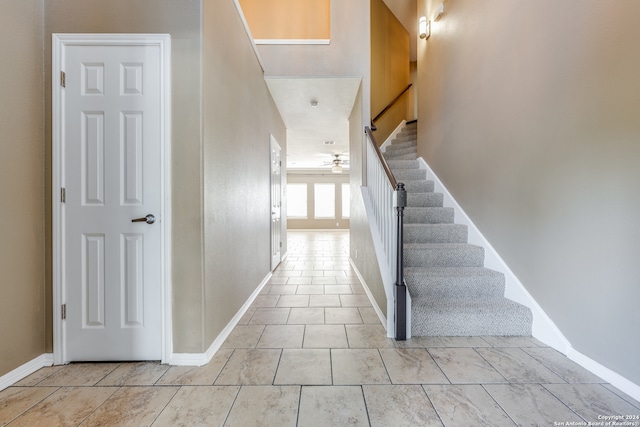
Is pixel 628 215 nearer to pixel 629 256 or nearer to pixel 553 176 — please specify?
pixel 629 256

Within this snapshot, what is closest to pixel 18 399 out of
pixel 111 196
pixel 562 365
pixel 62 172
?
pixel 111 196

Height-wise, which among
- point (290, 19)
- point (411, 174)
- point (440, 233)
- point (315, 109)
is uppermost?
point (290, 19)

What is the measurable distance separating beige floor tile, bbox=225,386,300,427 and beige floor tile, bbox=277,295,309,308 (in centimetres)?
Result: 125

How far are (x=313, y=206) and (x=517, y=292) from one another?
939cm

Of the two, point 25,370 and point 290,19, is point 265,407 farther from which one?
point 290,19

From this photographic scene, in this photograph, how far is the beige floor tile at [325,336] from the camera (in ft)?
6.39

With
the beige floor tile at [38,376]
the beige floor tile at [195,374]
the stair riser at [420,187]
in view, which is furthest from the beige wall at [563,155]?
the beige floor tile at [38,376]

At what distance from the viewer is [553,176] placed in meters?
1.85

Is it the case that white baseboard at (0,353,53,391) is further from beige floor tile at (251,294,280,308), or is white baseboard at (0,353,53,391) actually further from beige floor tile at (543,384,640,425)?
beige floor tile at (543,384,640,425)

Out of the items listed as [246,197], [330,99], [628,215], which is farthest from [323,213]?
[628,215]

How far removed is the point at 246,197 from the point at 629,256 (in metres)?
2.82

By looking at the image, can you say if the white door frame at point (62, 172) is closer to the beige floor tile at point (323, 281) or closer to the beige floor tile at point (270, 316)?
the beige floor tile at point (270, 316)

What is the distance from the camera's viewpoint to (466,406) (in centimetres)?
135

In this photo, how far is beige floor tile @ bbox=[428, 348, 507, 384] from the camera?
5.09 ft
